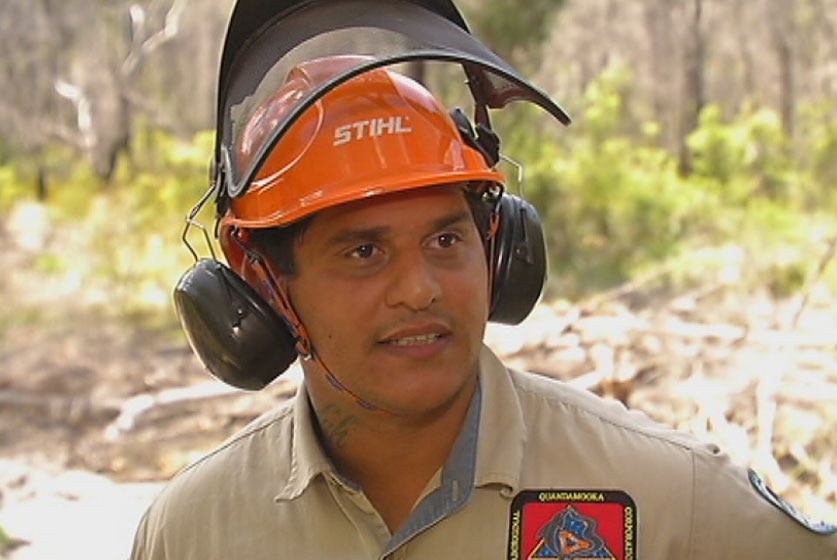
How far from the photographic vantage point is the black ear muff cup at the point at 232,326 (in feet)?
5.86

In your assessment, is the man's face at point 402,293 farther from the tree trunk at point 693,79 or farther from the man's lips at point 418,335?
the tree trunk at point 693,79

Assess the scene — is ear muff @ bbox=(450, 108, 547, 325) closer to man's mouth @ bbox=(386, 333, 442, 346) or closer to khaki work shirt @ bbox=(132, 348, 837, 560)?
khaki work shirt @ bbox=(132, 348, 837, 560)

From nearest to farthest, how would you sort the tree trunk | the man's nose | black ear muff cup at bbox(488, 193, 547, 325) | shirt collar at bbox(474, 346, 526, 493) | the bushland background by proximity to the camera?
the man's nose < shirt collar at bbox(474, 346, 526, 493) < black ear muff cup at bbox(488, 193, 547, 325) < the bushland background < the tree trunk

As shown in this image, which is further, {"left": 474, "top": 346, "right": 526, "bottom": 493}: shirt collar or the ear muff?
the ear muff

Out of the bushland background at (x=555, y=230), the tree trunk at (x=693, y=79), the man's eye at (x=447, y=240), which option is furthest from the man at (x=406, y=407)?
the tree trunk at (x=693, y=79)

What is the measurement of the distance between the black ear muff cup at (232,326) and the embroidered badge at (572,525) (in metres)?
0.43

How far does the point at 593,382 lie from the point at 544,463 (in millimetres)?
3555

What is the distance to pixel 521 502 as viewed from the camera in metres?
1.70

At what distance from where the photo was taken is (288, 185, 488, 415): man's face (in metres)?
1.62

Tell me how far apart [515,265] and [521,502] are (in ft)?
1.29

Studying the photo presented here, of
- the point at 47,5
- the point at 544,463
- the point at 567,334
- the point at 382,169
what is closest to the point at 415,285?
the point at 382,169

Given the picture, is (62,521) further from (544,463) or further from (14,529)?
(544,463)

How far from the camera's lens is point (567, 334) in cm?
588

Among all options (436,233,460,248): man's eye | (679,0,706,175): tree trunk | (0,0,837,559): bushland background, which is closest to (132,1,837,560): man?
(436,233,460,248): man's eye
